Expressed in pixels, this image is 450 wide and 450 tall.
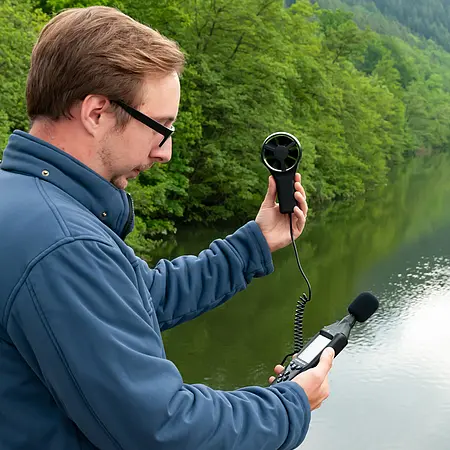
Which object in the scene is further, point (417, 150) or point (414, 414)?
point (417, 150)

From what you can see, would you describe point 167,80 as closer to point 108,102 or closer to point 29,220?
point 108,102

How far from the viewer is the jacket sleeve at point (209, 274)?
1.98 metres

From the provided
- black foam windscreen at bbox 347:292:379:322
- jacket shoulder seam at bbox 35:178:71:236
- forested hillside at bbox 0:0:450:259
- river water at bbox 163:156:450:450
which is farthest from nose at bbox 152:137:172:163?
forested hillside at bbox 0:0:450:259

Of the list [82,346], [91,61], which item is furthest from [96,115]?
[82,346]

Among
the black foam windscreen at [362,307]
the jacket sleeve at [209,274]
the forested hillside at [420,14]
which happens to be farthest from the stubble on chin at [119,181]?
the forested hillside at [420,14]

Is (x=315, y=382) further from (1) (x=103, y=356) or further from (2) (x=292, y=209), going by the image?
(2) (x=292, y=209)

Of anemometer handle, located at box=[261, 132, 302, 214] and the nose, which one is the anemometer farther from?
the nose

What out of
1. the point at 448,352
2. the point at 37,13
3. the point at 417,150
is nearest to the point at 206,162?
the point at 37,13

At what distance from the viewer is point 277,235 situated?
2.11 m

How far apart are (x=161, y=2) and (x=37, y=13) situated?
13.5 ft

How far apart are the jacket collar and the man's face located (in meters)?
0.06

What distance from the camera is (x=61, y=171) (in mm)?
1328

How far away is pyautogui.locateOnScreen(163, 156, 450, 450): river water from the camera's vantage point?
8961 millimetres

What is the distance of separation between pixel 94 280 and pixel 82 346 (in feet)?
0.39
